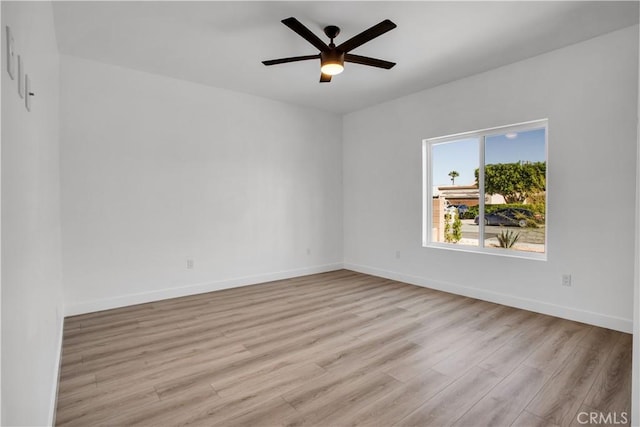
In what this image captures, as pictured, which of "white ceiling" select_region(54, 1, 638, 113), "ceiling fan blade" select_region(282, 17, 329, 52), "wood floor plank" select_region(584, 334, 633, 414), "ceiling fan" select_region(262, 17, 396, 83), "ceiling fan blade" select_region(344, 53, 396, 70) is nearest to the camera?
"wood floor plank" select_region(584, 334, 633, 414)

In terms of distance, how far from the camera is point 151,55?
347cm

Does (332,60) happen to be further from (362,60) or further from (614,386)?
(614,386)

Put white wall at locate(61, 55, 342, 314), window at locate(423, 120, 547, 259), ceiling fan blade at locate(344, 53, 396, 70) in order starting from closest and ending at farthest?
ceiling fan blade at locate(344, 53, 396, 70) → white wall at locate(61, 55, 342, 314) → window at locate(423, 120, 547, 259)

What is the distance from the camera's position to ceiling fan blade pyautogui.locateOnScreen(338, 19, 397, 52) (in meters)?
2.38

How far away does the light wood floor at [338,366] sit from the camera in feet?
6.19

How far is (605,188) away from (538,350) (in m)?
1.70

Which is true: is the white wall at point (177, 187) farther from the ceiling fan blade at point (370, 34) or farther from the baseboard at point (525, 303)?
the ceiling fan blade at point (370, 34)

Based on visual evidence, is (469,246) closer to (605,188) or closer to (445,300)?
(445,300)

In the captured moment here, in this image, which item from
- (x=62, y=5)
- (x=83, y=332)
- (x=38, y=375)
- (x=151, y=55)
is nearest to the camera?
(x=38, y=375)

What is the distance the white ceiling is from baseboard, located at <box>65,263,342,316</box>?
2.70m

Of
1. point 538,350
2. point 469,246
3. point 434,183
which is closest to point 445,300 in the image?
point 469,246

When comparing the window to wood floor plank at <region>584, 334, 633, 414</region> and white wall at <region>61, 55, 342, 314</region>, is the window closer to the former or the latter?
wood floor plank at <region>584, 334, 633, 414</region>

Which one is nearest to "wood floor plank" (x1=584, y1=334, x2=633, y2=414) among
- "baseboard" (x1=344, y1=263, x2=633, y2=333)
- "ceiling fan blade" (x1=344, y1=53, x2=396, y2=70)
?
"baseboard" (x1=344, y1=263, x2=633, y2=333)

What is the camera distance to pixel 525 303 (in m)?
3.61
